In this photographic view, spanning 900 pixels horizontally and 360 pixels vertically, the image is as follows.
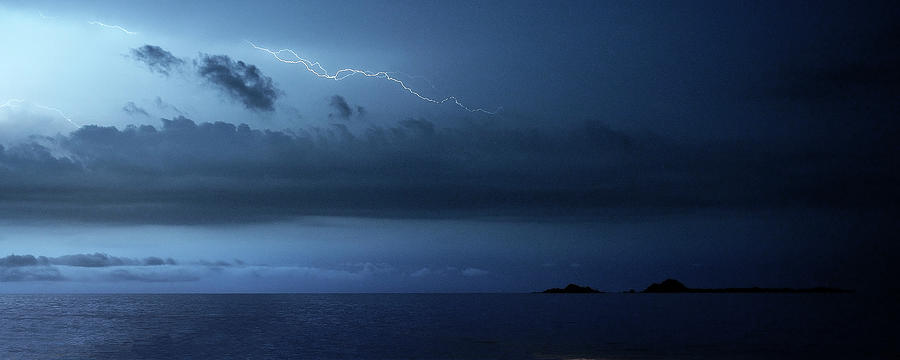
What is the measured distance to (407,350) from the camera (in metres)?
73.8

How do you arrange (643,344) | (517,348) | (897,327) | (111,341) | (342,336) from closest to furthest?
(517,348)
(643,344)
(111,341)
(342,336)
(897,327)

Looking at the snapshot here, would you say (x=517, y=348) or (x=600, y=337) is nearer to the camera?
(x=517, y=348)

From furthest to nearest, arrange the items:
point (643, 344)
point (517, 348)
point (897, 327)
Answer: point (897, 327) < point (643, 344) < point (517, 348)

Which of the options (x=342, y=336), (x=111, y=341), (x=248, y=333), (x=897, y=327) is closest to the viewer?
(x=111, y=341)

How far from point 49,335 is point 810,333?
94.5 meters

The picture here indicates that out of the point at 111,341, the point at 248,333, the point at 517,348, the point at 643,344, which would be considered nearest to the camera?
the point at 517,348

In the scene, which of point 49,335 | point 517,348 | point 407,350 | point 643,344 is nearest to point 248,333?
point 49,335

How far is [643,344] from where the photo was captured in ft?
256

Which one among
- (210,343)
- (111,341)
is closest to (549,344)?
(210,343)

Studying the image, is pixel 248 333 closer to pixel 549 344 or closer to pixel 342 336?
pixel 342 336

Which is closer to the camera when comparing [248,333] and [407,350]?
[407,350]

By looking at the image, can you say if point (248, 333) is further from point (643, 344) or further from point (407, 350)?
point (643, 344)

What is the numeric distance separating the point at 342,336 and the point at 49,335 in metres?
36.5

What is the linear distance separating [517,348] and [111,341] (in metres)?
45.9
